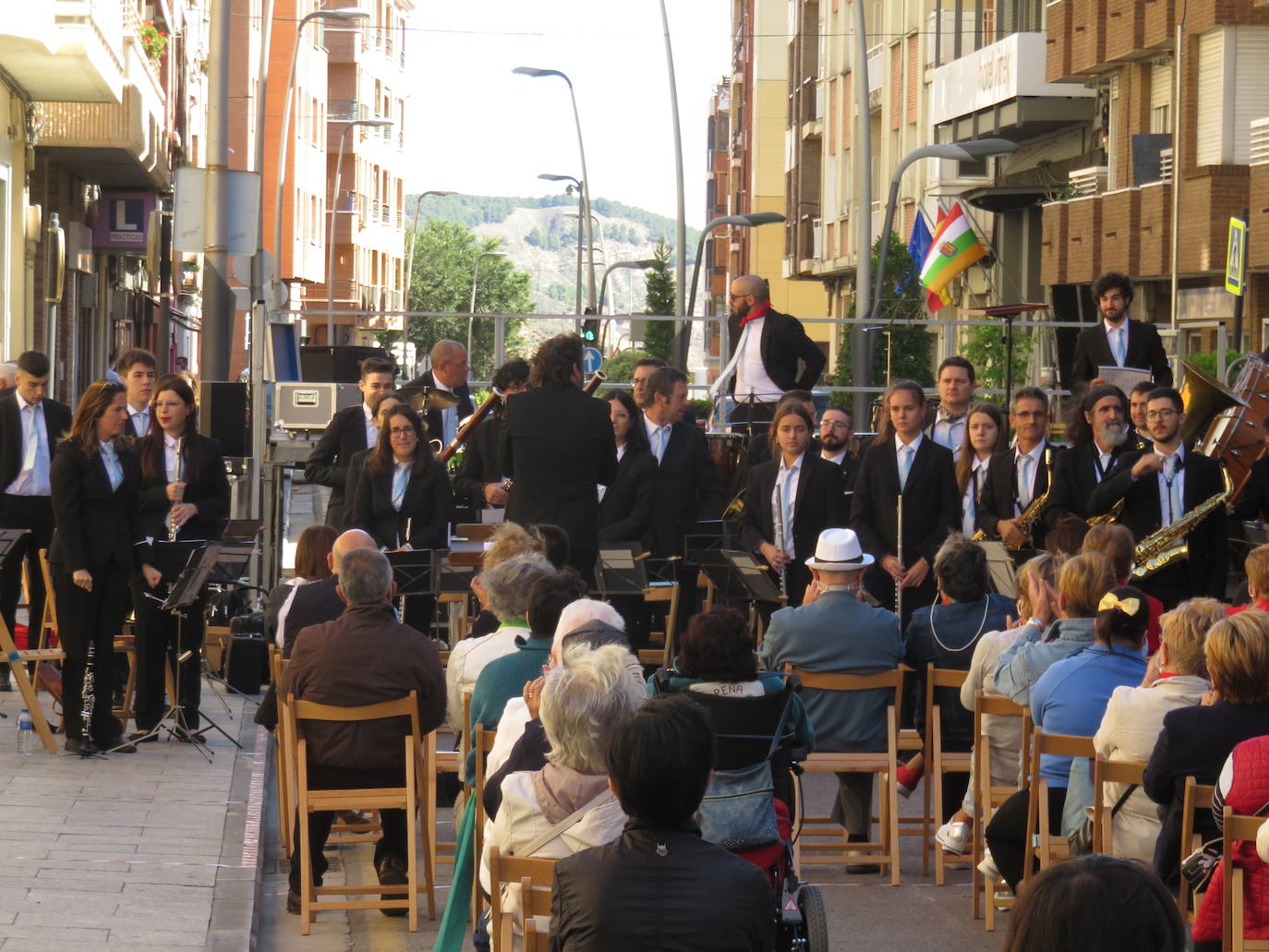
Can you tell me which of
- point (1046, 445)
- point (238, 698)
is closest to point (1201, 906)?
point (1046, 445)

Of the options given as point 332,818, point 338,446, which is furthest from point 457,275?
point 332,818

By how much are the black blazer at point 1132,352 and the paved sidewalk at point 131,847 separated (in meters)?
Answer: 6.08

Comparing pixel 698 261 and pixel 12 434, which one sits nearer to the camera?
pixel 12 434

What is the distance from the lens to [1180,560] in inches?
423

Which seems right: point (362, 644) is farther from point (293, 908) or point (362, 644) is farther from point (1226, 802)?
point (1226, 802)

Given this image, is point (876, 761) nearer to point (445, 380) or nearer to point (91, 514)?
point (91, 514)

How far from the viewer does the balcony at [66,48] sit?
65.1 ft

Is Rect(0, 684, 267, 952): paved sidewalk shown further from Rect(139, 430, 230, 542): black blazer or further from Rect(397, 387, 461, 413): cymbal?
Rect(397, 387, 461, 413): cymbal

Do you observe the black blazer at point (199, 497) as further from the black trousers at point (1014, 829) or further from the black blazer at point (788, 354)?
the black trousers at point (1014, 829)

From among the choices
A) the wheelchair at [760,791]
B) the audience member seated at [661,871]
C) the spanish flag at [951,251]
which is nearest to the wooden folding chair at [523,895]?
the audience member seated at [661,871]

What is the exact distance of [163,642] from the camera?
37.3ft

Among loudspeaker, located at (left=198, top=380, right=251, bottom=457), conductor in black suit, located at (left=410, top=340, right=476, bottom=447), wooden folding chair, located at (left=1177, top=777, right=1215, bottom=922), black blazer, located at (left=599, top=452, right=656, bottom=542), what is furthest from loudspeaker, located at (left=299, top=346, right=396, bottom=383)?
wooden folding chair, located at (left=1177, top=777, right=1215, bottom=922)

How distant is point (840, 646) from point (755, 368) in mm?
6516

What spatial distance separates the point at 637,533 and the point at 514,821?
733 cm
